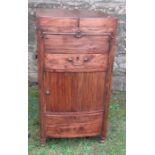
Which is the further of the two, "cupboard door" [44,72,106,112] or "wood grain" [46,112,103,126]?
"wood grain" [46,112,103,126]

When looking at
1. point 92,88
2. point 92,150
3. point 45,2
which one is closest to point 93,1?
point 45,2

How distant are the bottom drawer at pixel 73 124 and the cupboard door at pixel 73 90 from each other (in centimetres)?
6

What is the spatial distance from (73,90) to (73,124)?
32 centimetres

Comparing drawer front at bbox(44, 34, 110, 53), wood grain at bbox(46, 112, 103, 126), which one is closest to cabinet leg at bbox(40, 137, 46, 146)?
wood grain at bbox(46, 112, 103, 126)

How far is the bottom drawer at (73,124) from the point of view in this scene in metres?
2.77

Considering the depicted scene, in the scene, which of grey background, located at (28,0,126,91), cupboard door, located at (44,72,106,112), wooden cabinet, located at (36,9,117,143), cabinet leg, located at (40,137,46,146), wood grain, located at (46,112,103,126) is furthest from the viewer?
grey background, located at (28,0,126,91)

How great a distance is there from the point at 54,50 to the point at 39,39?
0.46 ft

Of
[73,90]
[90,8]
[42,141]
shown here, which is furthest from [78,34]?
[90,8]

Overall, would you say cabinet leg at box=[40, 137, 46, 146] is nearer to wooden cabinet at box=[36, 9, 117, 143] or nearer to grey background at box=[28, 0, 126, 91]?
wooden cabinet at box=[36, 9, 117, 143]

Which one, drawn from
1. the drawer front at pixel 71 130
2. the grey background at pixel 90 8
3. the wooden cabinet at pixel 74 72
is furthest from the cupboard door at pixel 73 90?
the grey background at pixel 90 8

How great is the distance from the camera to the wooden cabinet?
2498mm

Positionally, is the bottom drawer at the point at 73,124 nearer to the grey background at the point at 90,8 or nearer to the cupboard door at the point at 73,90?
the cupboard door at the point at 73,90

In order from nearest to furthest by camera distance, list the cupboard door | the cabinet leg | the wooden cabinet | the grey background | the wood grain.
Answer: the wooden cabinet → the cupboard door → the wood grain → the cabinet leg → the grey background
